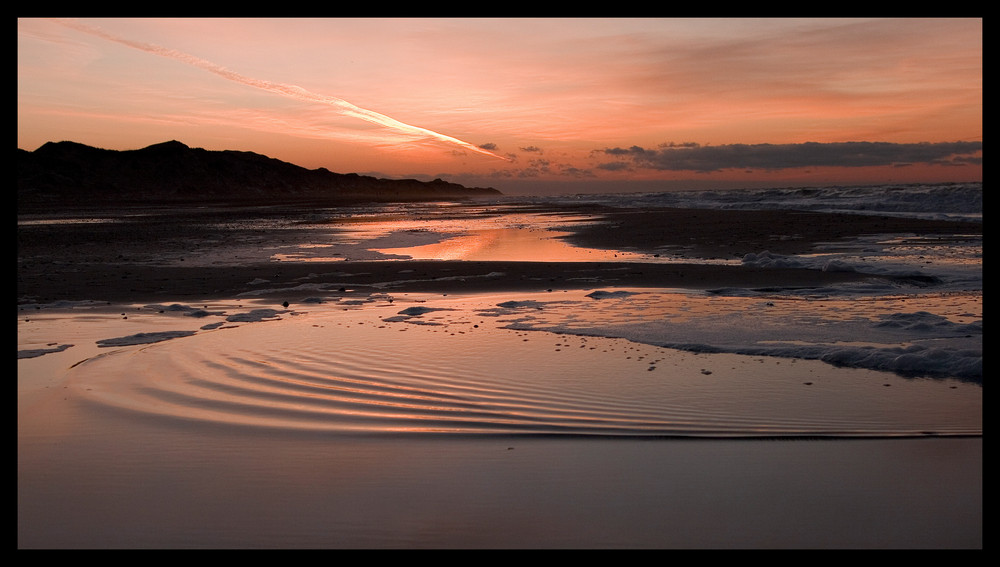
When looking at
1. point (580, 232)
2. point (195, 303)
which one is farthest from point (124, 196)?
point (195, 303)

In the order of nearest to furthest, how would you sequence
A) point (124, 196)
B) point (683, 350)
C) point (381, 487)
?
1. point (381, 487)
2. point (683, 350)
3. point (124, 196)

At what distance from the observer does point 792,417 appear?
480 cm

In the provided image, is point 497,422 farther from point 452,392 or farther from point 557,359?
point 557,359

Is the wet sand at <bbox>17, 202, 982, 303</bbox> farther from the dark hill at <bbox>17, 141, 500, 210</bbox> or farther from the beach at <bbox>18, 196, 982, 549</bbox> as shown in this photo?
the dark hill at <bbox>17, 141, 500, 210</bbox>

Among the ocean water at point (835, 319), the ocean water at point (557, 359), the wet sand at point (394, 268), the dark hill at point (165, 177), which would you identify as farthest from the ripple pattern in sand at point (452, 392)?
the dark hill at point (165, 177)

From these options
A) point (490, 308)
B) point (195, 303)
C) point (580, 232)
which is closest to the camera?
point (490, 308)

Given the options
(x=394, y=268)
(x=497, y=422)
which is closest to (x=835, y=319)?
(x=497, y=422)

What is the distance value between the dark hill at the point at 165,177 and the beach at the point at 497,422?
87.3 m

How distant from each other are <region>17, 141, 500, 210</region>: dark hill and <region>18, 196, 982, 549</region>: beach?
87.3 meters

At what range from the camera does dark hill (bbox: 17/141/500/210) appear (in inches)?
4272
